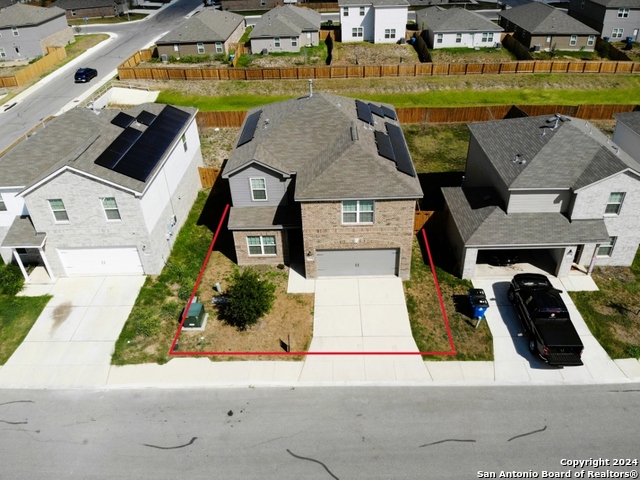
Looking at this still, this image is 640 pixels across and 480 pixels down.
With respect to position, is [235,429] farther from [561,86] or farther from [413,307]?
[561,86]

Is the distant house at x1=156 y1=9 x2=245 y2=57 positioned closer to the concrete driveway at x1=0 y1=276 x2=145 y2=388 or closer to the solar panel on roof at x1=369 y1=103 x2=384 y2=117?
the solar panel on roof at x1=369 y1=103 x2=384 y2=117

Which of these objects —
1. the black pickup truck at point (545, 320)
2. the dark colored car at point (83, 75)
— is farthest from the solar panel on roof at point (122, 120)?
the dark colored car at point (83, 75)

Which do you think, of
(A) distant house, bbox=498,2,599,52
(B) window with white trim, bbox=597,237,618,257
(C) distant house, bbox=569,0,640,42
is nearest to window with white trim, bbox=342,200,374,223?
(B) window with white trim, bbox=597,237,618,257

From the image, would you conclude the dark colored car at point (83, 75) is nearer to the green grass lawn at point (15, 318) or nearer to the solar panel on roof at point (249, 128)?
the solar panel on roof at point (249, 128)

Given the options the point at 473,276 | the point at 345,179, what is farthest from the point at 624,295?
the point at 345,179

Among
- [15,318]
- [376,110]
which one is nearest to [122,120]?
[15,318]

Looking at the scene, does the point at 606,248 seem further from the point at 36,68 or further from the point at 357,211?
the point at 36,68

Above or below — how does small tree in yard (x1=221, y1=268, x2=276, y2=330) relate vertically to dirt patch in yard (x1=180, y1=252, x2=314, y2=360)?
above
